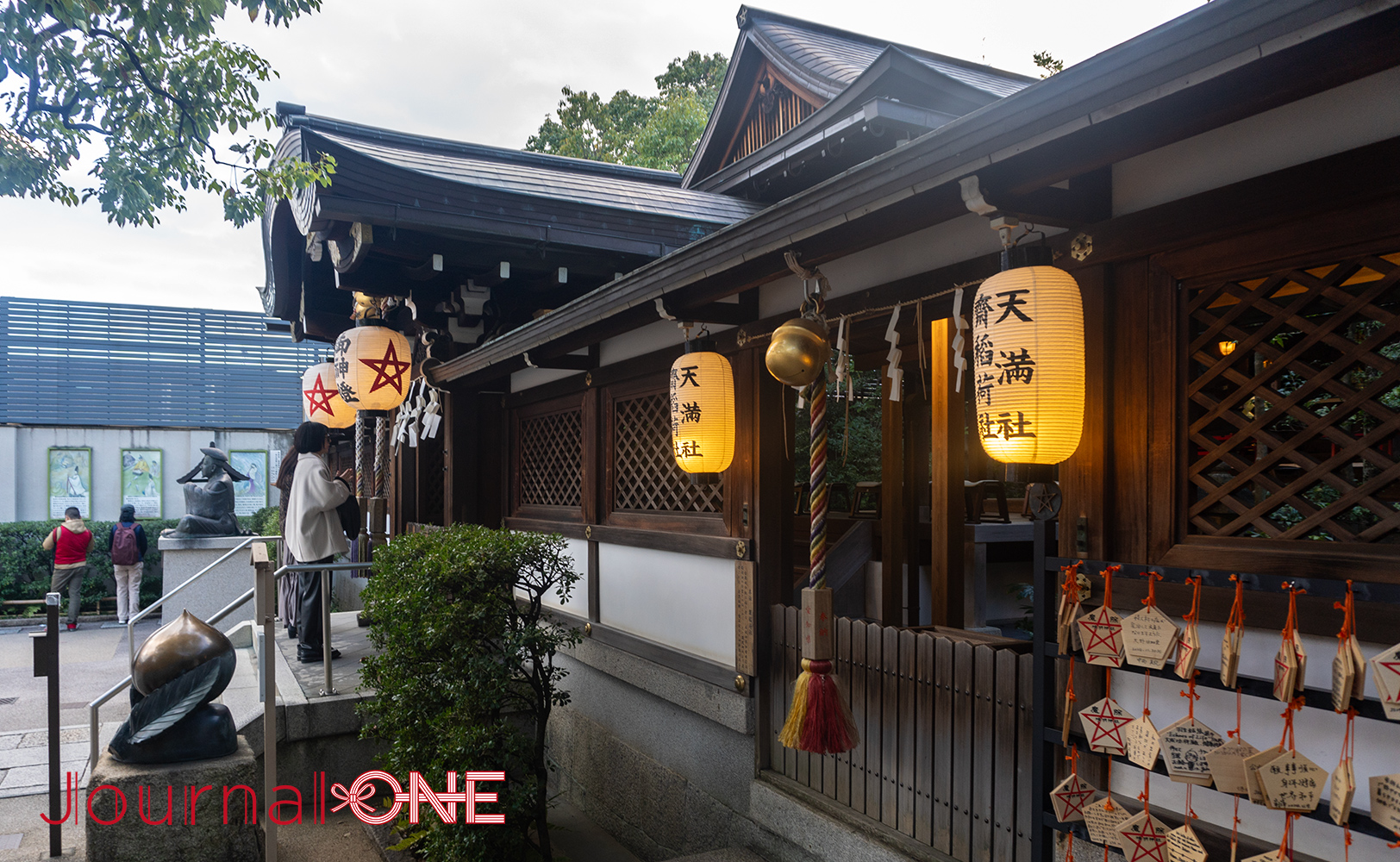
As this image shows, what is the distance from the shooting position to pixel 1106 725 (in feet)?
10.9

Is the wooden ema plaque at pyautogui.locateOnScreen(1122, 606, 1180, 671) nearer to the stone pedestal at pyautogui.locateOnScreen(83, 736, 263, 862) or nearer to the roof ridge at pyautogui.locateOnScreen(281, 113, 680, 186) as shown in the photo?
the stone pedestal at pyautogui.locateOnScreen(83, 736, 263, 862)

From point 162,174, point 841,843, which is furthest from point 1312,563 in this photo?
point 162,174

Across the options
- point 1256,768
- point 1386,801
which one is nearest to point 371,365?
point 1256,768

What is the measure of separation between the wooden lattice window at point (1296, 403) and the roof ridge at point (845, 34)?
9.49 metres

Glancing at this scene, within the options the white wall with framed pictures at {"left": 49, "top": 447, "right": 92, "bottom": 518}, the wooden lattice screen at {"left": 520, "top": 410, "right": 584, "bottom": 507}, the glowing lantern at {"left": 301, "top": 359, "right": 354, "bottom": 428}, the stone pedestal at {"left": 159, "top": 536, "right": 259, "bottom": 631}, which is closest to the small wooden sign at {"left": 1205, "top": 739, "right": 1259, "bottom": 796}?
the wooden lattice screen at {"left": 520, "top": 410, "right": 584, "bottom": 507}

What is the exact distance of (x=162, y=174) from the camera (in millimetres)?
9148

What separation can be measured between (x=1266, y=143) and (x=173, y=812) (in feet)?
23.3

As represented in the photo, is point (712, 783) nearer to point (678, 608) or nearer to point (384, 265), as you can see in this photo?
point (678, 608)

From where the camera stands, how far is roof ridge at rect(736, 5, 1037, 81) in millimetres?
11664

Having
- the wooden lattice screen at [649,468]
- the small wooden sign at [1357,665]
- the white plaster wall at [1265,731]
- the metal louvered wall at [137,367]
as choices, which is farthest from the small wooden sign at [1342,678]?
the metal louvered wall at [137,367]

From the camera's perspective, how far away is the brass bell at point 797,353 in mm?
4090

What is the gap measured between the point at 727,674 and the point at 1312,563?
12.8ft

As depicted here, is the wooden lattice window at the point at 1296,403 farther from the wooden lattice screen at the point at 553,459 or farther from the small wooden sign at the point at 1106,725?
the wooden lattice screen at the point at 553,459

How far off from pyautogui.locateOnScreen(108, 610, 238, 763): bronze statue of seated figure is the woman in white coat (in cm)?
298
